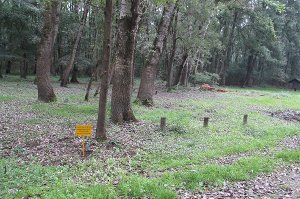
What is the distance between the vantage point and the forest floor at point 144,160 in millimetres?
6160

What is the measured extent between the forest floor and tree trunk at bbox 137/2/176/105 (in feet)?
13.0

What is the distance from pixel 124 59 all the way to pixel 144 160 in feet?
14.7

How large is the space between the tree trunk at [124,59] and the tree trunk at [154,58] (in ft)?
16.7

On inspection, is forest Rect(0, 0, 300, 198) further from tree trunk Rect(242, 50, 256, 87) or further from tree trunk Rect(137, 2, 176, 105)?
tree trunk Rect(242, 50, 256, 87)

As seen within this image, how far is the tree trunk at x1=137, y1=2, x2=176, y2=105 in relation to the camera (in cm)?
1635

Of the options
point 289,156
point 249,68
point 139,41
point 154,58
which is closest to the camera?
point 289,156

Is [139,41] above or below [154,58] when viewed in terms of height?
above

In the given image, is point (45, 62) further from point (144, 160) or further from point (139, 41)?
point (144, 160)

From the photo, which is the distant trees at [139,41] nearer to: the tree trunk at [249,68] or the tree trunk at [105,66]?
the tree trunk at [105,66]

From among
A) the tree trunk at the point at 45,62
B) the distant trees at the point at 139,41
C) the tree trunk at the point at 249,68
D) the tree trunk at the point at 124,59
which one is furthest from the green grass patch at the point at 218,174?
the tree trunk at the point at 249,68

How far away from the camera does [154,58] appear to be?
16.7 metres

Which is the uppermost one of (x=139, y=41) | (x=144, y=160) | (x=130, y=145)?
(x=139, y=41)

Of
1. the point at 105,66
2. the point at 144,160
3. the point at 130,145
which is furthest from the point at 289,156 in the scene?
the point at 105,66

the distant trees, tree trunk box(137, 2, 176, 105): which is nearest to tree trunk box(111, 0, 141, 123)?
the distant trees
